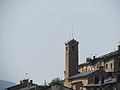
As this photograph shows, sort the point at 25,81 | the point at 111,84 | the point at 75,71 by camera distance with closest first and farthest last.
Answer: the point at 111,84 < the point at 75,71 < the point at 25,81

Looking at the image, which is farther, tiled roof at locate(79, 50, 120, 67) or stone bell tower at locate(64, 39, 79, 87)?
stone bell tower at locate(64, 39, 79, 87)

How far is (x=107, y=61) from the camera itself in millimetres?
82000

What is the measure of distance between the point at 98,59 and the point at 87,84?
15329 millimetres

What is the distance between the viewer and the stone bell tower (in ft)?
283

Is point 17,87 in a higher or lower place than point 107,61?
lower

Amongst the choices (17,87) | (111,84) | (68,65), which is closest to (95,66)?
(68,65)

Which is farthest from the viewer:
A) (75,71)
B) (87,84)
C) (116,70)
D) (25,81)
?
(25,81)

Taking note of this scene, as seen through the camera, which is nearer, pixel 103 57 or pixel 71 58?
pixel 103 57

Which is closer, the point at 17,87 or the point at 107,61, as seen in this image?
the point at 107,61

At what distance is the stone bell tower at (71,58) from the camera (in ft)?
283

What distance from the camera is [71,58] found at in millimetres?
87000

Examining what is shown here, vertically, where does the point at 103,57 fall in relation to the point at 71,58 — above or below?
above

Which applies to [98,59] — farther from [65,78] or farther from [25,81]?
[25,81]

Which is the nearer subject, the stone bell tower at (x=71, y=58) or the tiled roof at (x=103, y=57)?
the tiled roof at (x=103, y=57)
